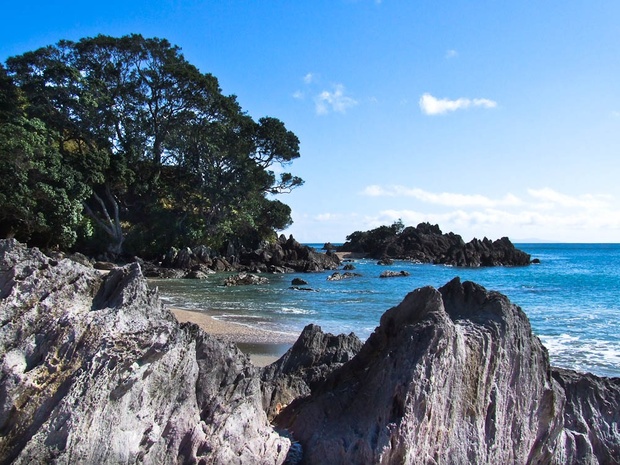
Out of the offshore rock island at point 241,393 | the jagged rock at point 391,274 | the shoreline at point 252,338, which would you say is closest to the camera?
the offshore rock island at point 241,393

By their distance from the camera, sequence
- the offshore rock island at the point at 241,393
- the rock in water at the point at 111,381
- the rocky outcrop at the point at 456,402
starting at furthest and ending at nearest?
the rocky outcrop at the point at 456,402 → the offshore rock island at the point at 241,393 → the rock in water at the point at 111,381

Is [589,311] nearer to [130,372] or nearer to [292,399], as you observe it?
[292,399]

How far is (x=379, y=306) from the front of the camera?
23.7 metres

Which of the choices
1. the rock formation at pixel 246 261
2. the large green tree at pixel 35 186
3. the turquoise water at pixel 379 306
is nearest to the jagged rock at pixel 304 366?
the turquoise water at pixel 379 306

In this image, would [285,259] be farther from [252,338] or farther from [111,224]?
[252,338]

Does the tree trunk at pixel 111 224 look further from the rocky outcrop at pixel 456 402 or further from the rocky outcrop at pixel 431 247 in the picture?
the rocky outcrop at pixel 456 402

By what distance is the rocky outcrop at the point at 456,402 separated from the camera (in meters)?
3.95

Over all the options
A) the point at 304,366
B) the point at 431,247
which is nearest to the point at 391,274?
the point at 431,247

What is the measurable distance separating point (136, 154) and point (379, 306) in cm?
2388

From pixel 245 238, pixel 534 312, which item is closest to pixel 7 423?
pixel 534 312

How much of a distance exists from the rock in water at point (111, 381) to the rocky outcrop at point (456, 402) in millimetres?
606

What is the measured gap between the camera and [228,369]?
448cm

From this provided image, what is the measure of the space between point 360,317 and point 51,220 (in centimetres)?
1808

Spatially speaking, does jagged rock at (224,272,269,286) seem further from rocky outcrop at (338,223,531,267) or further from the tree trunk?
rocky outcrop at (338,223,531,267)
